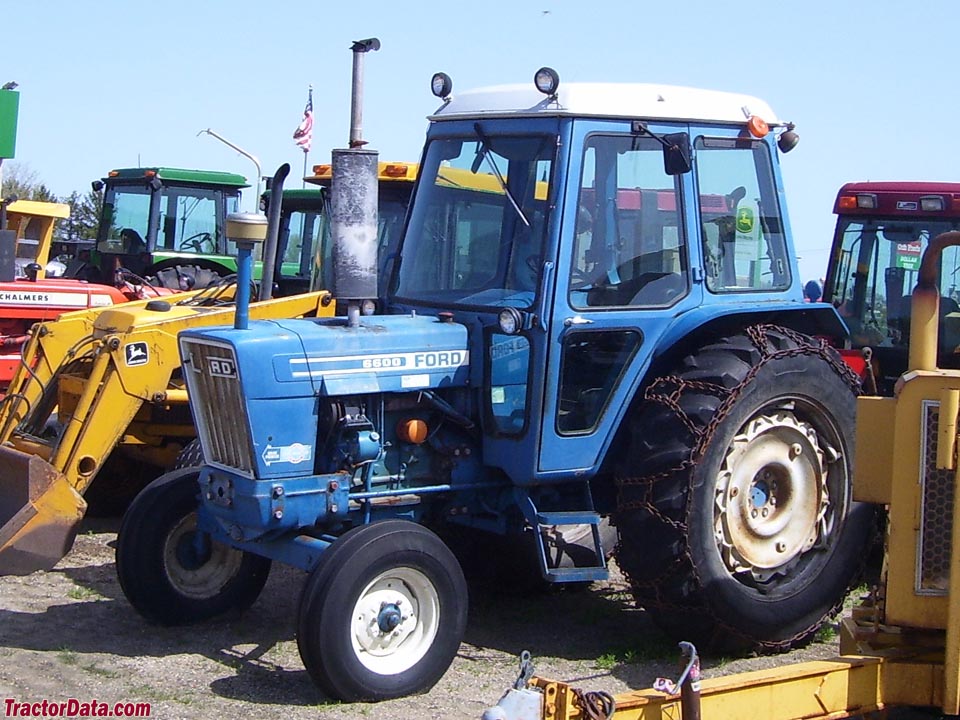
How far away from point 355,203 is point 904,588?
2618 mm

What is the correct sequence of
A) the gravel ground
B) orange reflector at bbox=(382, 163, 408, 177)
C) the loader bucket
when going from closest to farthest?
the gravel ground < the loader bucket < orange reflector at bbox=(382, 163, 408, 177)

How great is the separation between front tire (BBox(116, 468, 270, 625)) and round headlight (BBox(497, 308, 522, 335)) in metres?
1.68

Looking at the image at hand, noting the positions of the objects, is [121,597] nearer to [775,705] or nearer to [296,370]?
[296,370]

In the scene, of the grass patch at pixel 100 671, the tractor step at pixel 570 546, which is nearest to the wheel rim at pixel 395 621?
the tractor step at pixel 570 546

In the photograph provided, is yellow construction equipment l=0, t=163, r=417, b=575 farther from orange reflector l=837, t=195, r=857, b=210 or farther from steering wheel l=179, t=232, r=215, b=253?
steering wheel l=179, t=232, r=215, b=253

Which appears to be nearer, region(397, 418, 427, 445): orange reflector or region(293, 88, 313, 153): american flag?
region(397, 418, 427, 445): orange reflector

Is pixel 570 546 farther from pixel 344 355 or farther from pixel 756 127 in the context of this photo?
pixel 756 127

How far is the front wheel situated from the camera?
4938 millimetres

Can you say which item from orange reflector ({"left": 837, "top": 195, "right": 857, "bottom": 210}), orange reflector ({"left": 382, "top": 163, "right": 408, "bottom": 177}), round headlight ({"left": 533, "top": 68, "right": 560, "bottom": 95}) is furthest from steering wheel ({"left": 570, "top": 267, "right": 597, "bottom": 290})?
orange reflector ({"left": 382, "top": 163, "right": 408, "bottom": 177})

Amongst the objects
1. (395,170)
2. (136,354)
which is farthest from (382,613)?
(395,170)

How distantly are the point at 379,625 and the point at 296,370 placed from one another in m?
1.07

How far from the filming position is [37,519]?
636 cm

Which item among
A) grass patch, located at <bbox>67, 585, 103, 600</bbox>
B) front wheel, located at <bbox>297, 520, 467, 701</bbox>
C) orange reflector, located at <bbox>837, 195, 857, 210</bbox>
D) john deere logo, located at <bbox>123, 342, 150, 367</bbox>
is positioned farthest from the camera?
orange reflector, located at <bbox>837, 195, 857, 210</bbox>

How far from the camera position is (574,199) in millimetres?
5594
